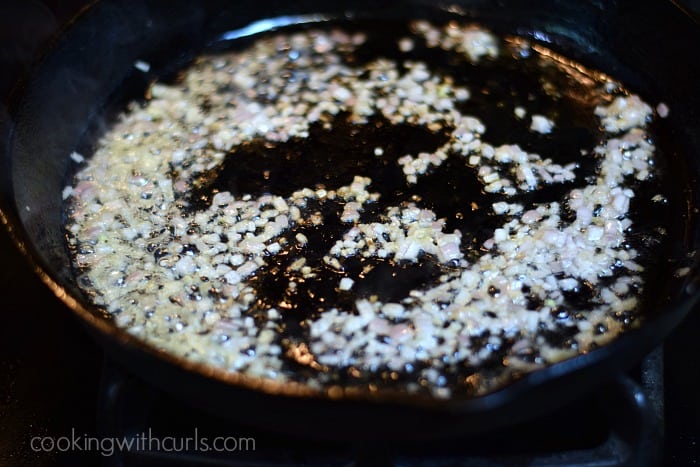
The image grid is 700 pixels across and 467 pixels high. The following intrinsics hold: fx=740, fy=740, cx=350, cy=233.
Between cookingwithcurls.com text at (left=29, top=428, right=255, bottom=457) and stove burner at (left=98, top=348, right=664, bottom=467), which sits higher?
stove burner at (left=98, top=348, right=664, bottom=467)

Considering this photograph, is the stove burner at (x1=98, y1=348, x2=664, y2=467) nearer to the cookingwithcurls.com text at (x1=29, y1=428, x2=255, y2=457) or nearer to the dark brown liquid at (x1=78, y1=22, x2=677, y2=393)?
the cookingwithcurls.com text at (x1=29, y1=428, x2=255, y2=457)

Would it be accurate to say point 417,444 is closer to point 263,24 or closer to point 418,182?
point 418,182

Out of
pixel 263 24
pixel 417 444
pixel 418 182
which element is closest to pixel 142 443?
pixel 417 444

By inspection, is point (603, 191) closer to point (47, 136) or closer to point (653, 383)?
point (653, 383)

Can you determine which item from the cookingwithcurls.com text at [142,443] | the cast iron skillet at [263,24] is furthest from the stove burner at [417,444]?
the cast iron skillet at [263,24]

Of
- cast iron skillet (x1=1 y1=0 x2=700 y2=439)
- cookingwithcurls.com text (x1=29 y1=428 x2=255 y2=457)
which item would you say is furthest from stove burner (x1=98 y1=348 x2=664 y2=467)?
cast iron skillet (x1=1 y1=0 x2=700 y2=439)

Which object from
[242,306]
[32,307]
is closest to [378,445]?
[242,306]

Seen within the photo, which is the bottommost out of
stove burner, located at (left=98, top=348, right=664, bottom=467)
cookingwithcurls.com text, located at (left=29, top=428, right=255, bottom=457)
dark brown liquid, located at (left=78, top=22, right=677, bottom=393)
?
cookingwithcurls.com text, located at (left=29, top=428, right=255, bottom=457)

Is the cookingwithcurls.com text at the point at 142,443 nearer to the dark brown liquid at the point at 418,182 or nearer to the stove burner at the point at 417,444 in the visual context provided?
the stove burner at the point at 417,444
